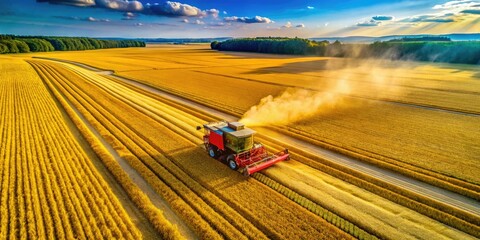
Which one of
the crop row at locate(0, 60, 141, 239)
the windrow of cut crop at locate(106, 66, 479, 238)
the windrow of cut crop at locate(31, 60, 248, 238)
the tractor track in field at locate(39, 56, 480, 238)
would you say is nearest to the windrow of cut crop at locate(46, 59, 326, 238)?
the windrow of cut crop at locate(31, 60, 248, 238)

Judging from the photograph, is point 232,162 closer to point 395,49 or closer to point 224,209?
point 224,209

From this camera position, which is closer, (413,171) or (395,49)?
(413,171)

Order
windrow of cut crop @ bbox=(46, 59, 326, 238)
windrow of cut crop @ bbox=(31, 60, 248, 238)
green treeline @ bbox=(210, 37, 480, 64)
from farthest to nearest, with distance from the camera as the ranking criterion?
1. green treeline @ bbox=(210, 37, 480, 64)
2. windrow of cut crop @ bbox=(31, 60, 248, 238)
3. windrow of cut crop @ bbox=(46, 59, 326, 238)

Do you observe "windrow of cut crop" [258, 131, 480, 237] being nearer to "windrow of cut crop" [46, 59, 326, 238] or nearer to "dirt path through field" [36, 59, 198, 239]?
"windrow of cut crop" [46, 59, 326, 238]

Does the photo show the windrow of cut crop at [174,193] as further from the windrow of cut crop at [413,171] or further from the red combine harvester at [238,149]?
the windrow of cut crop at [413,171]

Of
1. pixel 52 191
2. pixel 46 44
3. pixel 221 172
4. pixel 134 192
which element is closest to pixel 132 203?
pixel 134 192

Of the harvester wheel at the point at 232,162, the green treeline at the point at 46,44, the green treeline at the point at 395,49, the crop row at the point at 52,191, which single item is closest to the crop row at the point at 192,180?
the harvester wheel at the point at 232,162
